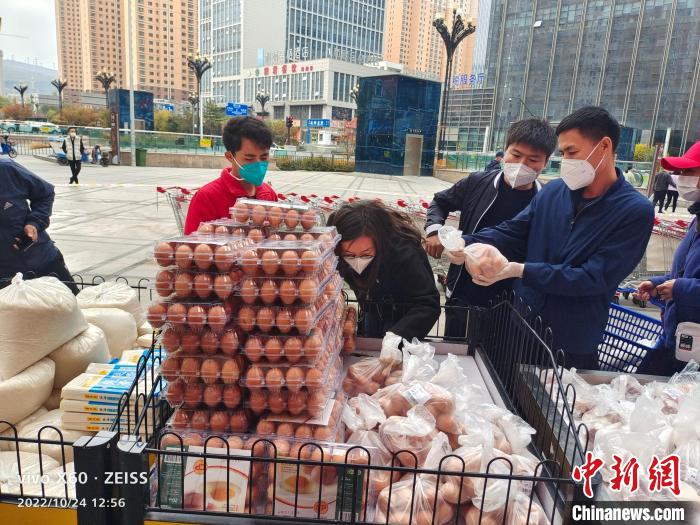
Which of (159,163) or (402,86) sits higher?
(402,86)

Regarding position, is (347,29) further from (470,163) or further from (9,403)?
(9,403)

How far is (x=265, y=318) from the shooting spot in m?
1.31

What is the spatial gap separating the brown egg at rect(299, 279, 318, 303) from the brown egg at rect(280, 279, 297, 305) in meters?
0.02

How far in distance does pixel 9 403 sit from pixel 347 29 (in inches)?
3705

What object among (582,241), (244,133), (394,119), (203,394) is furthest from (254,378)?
(394,119)

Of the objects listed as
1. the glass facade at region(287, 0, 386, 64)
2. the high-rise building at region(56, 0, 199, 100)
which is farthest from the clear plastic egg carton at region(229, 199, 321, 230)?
the glass facade at region(287, 0, 386, 64)

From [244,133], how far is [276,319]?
1628mm

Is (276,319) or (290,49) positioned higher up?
(290,49)

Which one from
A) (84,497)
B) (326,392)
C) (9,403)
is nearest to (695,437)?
(326,392)

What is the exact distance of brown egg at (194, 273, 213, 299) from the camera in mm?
1287

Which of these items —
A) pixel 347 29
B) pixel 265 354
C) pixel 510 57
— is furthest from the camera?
pixel 347 29

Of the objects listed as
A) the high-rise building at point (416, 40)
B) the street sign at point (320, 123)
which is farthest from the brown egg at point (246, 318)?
the high-rise building at point (416, 40)

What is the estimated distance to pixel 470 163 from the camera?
25.7 meters

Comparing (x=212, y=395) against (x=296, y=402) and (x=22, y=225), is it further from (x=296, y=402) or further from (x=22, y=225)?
(x=22, y=225)
